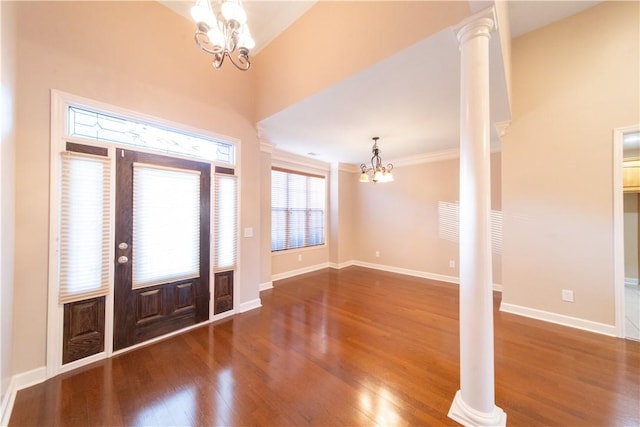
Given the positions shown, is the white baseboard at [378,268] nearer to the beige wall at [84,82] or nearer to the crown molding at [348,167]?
the crown molding at [348,167]

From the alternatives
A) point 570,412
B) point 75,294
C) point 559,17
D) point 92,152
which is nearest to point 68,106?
point 92,152

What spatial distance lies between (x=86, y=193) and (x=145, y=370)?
169cm

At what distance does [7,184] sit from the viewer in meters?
1.59

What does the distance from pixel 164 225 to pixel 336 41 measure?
274cm

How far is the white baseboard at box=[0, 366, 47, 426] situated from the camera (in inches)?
60.2

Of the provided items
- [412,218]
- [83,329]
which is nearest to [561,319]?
[412,218]

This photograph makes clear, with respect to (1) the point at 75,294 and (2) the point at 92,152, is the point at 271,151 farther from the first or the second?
(1) the point at 75,294

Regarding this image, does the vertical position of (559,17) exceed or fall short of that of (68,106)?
it exceeds it

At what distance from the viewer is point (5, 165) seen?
1.54 m

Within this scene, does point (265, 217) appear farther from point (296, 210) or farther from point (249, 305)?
point (249, 305)

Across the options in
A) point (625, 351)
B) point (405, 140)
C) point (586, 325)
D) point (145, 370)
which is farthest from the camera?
point (405, 140)

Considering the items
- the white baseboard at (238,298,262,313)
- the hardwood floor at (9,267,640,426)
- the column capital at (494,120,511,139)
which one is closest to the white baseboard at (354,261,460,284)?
the hardwood floor at (9,267,640,426)

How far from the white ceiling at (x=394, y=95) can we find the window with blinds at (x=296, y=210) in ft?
3.60

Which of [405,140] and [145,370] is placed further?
Answer: [405,140]
